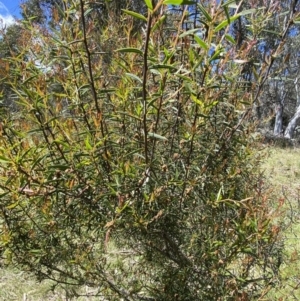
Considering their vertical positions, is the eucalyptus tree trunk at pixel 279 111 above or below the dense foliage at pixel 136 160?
below

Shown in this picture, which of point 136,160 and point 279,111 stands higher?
point 136,160

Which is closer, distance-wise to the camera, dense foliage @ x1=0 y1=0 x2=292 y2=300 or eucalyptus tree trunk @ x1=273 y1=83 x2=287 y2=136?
dense foliage @ x1=0 y1=0 x2=292 y2=300

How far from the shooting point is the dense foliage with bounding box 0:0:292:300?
127 centimetres

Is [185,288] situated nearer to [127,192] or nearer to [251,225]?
[251,225]

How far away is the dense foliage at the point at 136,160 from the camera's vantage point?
127 cm

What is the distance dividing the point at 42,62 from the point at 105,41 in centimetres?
49

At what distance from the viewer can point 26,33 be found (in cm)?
164

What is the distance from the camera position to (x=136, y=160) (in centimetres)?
146

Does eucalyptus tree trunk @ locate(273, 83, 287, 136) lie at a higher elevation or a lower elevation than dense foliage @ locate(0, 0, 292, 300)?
lower

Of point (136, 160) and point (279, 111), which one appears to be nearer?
point (136, 160)

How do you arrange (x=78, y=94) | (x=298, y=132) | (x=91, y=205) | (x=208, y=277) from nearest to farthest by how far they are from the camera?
(x=78, y=94)
(x=91, y=205)
(x=208, y=277)
(x=298, y=132)

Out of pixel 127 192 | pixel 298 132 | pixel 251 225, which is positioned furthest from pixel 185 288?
pixel 298 132

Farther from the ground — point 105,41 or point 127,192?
point 105,41

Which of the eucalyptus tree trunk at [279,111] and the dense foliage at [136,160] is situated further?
the eucalyptus tree trunk at [279,111]
